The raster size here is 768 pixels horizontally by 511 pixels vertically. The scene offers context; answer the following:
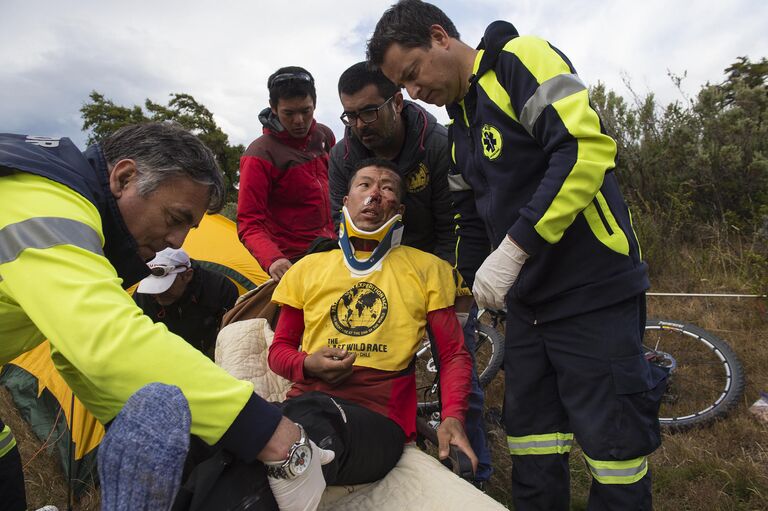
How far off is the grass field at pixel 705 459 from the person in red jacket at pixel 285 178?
1799mm

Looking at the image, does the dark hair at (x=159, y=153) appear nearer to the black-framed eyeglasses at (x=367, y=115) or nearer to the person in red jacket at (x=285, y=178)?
the black-framed eyeglasses at (x=367, y=115)

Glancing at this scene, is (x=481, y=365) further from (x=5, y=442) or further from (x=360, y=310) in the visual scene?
(x=5, y=442)

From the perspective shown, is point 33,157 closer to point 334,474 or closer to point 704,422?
point 334,474

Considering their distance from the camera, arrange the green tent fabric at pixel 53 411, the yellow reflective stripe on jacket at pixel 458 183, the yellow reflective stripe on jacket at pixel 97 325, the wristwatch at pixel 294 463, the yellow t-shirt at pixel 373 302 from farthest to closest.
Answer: the green tent fabric at pixel 53 411 → the yellow reflective stripe on jacket at pixel 458 183 → the yellow t-shirt at pixel 373 302 → the wristwatch at pixel 294 463 → the yellow reflective stripe on jacket at pixel 97 325

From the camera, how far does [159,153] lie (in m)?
1.47

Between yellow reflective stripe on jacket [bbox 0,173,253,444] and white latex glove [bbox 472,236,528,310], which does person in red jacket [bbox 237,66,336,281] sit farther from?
yellow reflective stripe on jacket [bbox 0,173,253,444]

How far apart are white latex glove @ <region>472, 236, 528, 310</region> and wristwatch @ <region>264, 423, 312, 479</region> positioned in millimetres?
854

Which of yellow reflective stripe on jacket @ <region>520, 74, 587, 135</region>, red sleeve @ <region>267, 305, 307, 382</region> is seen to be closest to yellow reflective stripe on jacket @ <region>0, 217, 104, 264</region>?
red sleeve @ <region>267, 305, 307, 382</region>

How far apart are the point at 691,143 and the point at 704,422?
13.0 feet

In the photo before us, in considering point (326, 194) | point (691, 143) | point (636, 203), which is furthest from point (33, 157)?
point (691, 143)

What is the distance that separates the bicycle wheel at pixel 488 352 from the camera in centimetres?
407

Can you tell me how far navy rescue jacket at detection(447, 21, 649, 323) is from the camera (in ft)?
5.48

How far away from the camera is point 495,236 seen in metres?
2.07

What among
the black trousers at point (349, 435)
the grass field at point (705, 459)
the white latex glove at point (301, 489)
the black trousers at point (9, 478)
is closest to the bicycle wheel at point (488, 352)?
the grass field at point (705, 459)
